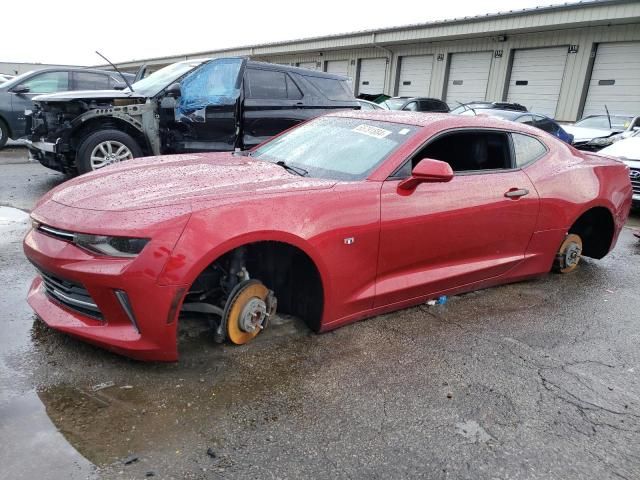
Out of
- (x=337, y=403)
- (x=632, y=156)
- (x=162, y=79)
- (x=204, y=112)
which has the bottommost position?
(x=337, y=403)

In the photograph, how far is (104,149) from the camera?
6.48m

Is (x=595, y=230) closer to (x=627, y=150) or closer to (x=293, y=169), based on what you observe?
(x=293, y=169)

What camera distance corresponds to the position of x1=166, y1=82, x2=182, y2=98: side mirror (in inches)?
260

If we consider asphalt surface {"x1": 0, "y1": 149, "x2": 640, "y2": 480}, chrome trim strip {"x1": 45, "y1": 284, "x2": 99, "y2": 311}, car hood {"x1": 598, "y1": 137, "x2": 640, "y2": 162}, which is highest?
car hood {"x1": 598, "y1": 137, "x2": 640, "y2": 162}

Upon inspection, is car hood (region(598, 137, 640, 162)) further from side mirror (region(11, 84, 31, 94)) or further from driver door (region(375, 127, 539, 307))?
side mirror (region(11, 84, 31, 94))

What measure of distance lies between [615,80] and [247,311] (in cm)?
1751

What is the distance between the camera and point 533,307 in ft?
13.0

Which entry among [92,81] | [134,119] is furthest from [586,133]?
[92,81]

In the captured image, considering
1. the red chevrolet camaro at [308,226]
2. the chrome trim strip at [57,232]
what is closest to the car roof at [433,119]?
the red chevrolet camaro at [308,226]

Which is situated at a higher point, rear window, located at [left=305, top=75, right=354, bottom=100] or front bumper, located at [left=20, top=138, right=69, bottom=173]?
rear window, located at [left=305, top=75, right=354, bottom=100]

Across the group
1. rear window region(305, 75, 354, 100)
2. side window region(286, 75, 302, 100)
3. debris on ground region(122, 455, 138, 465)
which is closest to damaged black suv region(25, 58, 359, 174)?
side window region(286, 75, 302, 100)

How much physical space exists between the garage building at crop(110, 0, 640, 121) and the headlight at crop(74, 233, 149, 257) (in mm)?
17294

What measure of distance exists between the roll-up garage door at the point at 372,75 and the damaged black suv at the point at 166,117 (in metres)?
19.3

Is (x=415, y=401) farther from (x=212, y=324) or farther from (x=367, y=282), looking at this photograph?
(x=212, y=324)
